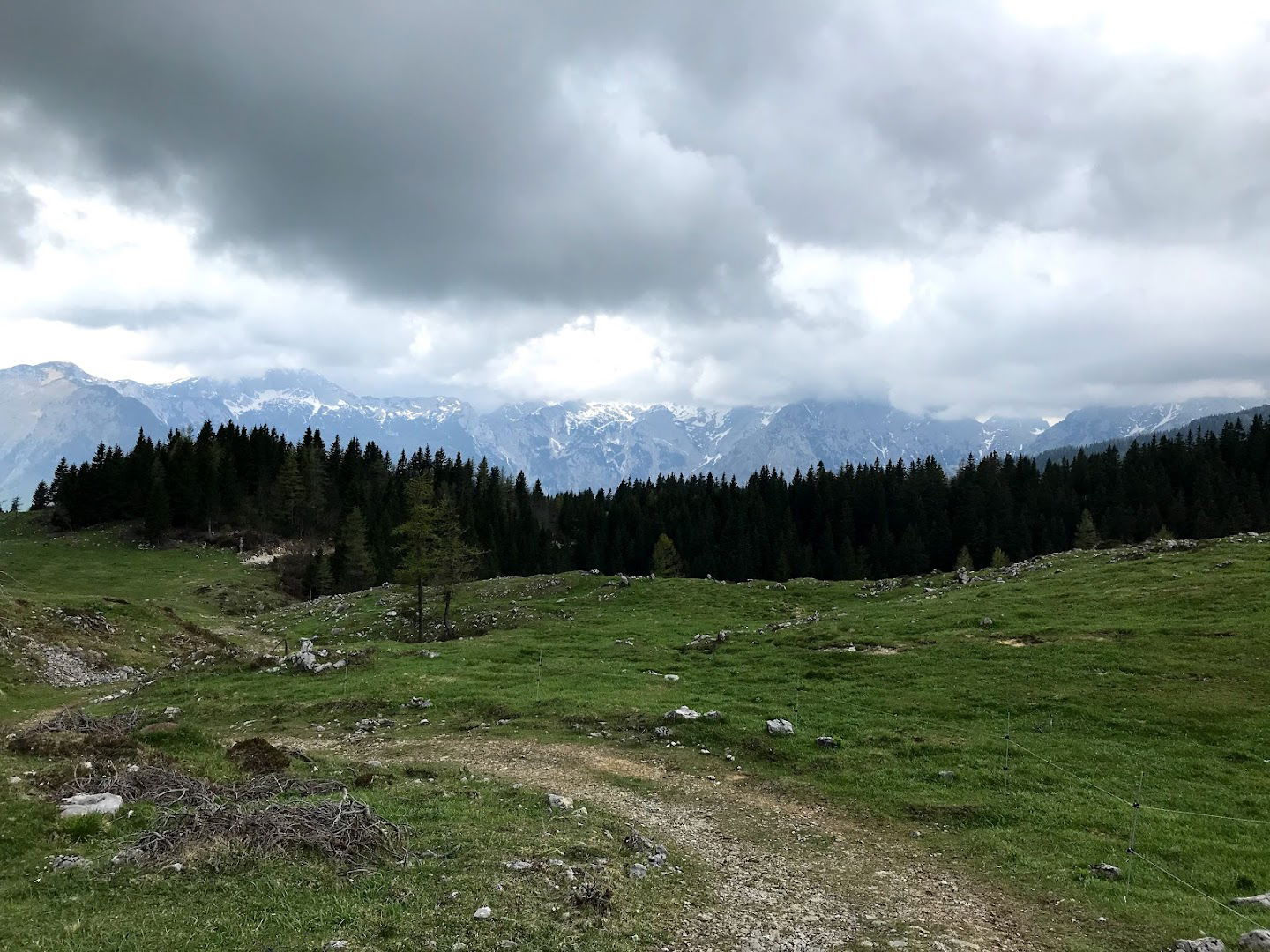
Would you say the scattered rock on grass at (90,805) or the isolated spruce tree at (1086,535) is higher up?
the isolated spruce tree at (1086,535)

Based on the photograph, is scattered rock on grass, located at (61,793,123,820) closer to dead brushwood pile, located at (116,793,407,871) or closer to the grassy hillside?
the grassy hillside

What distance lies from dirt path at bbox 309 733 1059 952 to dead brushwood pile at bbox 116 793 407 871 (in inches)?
235

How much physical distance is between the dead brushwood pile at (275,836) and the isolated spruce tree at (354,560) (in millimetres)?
77035

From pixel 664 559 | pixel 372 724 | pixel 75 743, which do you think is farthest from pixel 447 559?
pixel 664 559

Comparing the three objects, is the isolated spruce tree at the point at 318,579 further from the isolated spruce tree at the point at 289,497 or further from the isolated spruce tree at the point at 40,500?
the isolated spruce tree at the point at 40,500

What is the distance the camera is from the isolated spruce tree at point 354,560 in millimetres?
83625

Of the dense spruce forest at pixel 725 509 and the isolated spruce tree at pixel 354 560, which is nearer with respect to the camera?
the isolated spruce tree at pixel 354 560

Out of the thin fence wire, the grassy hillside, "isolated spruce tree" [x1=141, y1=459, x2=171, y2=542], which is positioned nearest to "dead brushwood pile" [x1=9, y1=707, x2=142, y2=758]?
the grassy hillside

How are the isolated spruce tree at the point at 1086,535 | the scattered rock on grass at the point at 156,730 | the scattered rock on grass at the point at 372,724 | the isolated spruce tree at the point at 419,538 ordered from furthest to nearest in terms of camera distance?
the isolated spruce tree at the point at 1086,535 < the isolated spruce tree at the point at 419,538 < the scattered rock on grass at the point at 372,724 < the scattered rock on grass at the point at 156,730

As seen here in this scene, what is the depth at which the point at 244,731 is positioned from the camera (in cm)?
2447

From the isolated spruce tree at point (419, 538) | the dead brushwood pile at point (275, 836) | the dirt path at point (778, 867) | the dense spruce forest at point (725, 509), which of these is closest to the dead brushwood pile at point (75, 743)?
the dead brushwood pile at point (275, 836)

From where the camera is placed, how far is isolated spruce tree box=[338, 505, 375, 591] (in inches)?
3292

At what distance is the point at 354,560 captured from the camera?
84562 millimetres

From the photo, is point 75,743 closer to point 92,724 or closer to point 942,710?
point 92,724
